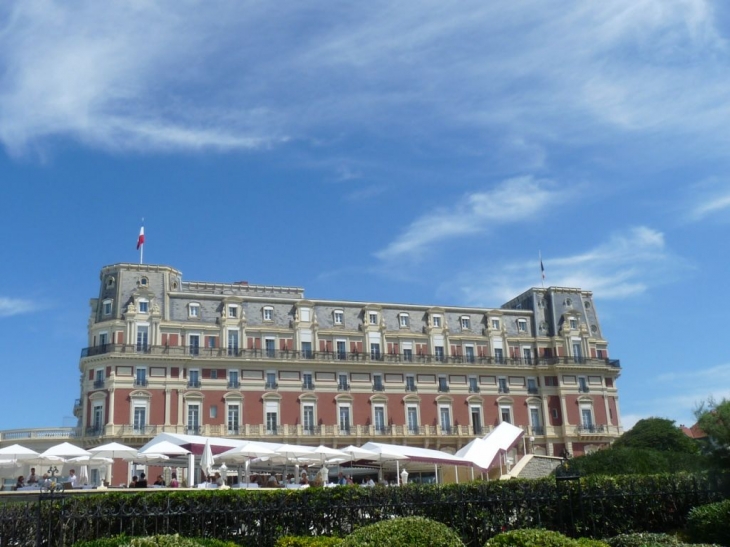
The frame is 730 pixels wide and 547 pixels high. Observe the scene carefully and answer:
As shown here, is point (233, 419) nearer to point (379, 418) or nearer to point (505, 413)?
point (379, 418)

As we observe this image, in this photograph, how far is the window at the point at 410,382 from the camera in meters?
56.2

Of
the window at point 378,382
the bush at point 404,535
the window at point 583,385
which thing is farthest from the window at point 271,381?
the bush at point 404,535

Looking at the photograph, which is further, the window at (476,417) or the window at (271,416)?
the window at (476,417)

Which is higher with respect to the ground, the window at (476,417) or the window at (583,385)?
the window at (583,385)

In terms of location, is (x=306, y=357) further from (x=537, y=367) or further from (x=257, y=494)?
(x=257, y=494)

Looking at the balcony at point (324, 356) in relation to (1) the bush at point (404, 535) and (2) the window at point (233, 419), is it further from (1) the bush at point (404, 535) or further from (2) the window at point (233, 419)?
(1) the bush at point (404, 535)

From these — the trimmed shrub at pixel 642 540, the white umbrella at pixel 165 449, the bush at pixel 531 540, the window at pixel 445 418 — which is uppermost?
the window at pixel 445 418

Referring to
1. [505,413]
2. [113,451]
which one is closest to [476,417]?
[505,413]

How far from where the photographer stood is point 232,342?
53.3 metres

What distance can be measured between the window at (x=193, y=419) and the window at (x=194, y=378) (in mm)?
1322

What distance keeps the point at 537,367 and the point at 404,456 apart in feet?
114

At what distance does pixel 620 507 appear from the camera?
1571 cm

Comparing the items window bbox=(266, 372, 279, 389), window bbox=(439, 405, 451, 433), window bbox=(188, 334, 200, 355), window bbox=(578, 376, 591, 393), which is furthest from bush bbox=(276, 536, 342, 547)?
window bbox=(578, 376, 591, 393)

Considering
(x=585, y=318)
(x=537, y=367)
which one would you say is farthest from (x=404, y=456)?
(x=585, y=318)
